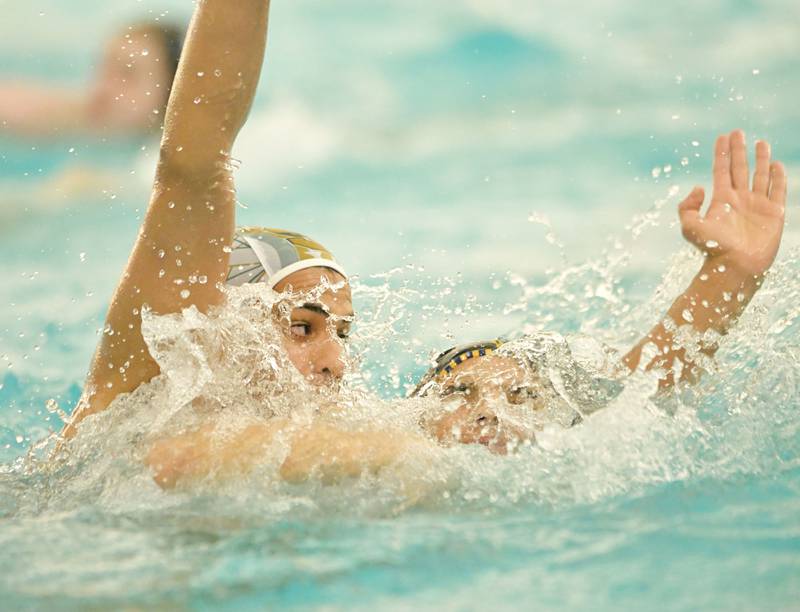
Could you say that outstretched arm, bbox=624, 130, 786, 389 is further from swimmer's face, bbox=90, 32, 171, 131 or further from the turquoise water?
swimmer's face, bbox=90, 32, 171, 131

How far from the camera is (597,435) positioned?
2295 millimetres

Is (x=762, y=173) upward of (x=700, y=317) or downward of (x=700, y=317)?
upward

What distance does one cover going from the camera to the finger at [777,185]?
8.87ft

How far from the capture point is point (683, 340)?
2.74 m

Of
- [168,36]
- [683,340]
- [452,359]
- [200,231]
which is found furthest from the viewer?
[168,36]

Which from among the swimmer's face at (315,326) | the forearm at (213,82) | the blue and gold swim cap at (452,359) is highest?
the forearm at (213,82)

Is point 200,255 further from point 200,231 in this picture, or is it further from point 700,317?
point 700,317

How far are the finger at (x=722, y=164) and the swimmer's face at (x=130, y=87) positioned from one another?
125 inches

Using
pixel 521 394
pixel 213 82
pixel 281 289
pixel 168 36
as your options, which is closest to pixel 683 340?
pixel 521 394

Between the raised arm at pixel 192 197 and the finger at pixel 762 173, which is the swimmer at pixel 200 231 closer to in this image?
the raised arm at pixel 192 197

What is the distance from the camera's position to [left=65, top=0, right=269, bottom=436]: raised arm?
207 cm

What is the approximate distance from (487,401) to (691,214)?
0.72 meters

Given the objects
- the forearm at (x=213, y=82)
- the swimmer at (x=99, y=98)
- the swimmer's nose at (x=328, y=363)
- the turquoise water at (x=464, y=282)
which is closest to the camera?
the turquoise water at (x=464, y=282)

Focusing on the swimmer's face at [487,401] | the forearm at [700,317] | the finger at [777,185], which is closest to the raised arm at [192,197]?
the swimmer's face at [487,401]
